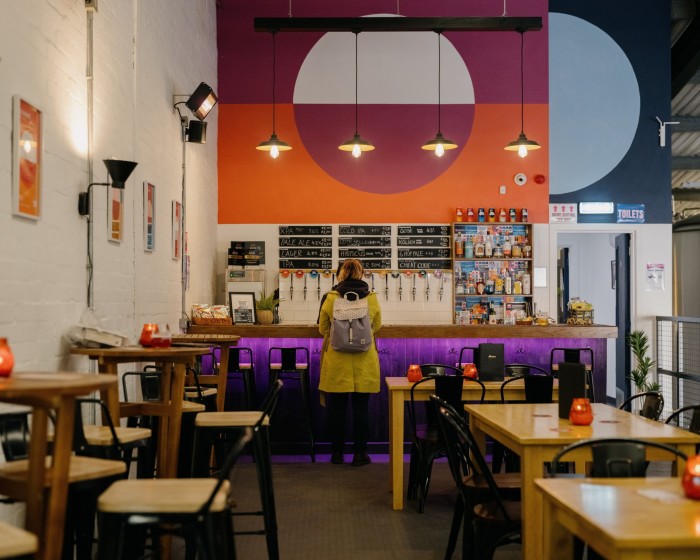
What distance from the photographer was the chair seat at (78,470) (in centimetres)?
260

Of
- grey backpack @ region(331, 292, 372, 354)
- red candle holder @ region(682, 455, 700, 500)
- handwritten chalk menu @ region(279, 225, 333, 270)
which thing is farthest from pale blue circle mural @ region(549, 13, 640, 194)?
red candle holder @ region(682, 455, 700, 500)

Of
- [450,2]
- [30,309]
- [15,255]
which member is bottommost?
[30,309]

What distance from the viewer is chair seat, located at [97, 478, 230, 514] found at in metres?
2.43

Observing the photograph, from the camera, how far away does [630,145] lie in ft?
32.5

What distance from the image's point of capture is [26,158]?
→ 3818 mm

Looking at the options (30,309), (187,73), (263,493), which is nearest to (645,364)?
(187,73)

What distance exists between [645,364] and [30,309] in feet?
24.6

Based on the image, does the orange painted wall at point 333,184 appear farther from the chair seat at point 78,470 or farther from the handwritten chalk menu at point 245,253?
the chair seat at point 78,470

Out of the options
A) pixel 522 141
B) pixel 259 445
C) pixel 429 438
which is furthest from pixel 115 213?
pixel 522 141

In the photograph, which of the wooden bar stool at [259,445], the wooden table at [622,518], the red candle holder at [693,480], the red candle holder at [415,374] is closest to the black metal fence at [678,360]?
the red candle holder at [415,374]

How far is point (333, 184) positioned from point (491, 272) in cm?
209

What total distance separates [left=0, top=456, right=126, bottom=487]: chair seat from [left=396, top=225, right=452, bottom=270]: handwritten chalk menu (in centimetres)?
679

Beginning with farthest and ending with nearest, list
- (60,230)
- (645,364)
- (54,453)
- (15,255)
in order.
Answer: (645,364) → (60,230) → (15,255) → (54,453)

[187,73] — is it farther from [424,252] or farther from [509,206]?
[509,206]
